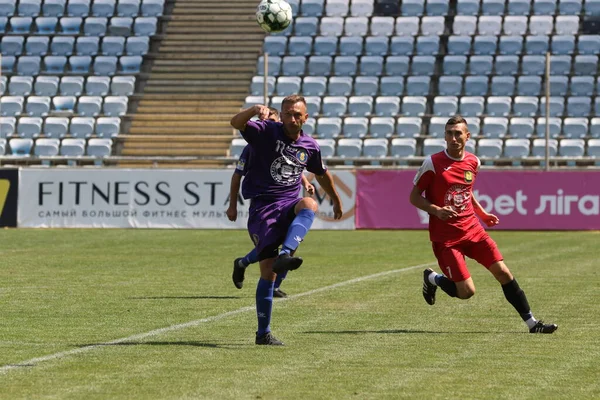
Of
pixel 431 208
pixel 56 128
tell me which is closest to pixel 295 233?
pixel 431 208

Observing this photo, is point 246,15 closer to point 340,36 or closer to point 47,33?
point 340,36

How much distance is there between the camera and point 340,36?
37.7 m

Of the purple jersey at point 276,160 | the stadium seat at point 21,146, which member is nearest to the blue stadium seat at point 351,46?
the stadium seat at point 21,146

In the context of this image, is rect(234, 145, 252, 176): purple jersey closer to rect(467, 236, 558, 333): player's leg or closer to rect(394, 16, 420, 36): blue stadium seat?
rect(467, 236, 558, 333): player's leg

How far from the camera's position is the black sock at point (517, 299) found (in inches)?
406

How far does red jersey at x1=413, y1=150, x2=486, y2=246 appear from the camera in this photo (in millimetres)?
10453

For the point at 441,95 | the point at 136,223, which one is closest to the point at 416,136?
the point at 441,95

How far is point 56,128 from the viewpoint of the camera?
3481 centimetres

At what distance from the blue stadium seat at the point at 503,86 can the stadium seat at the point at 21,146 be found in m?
13.1

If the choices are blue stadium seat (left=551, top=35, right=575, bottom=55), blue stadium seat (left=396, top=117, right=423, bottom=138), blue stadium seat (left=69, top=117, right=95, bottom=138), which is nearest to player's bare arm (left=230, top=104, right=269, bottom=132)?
blue stadium seat (left=396, top=117, right=423, bottom=138)

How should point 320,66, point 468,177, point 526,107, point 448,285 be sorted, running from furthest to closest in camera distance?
point 320,66 → point 526,107 → point 448,285 → point 468,177

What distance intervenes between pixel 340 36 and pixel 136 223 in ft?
40.1

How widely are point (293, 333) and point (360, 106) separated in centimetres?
2474

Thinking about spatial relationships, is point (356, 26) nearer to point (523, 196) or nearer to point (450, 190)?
point (523, 196)
